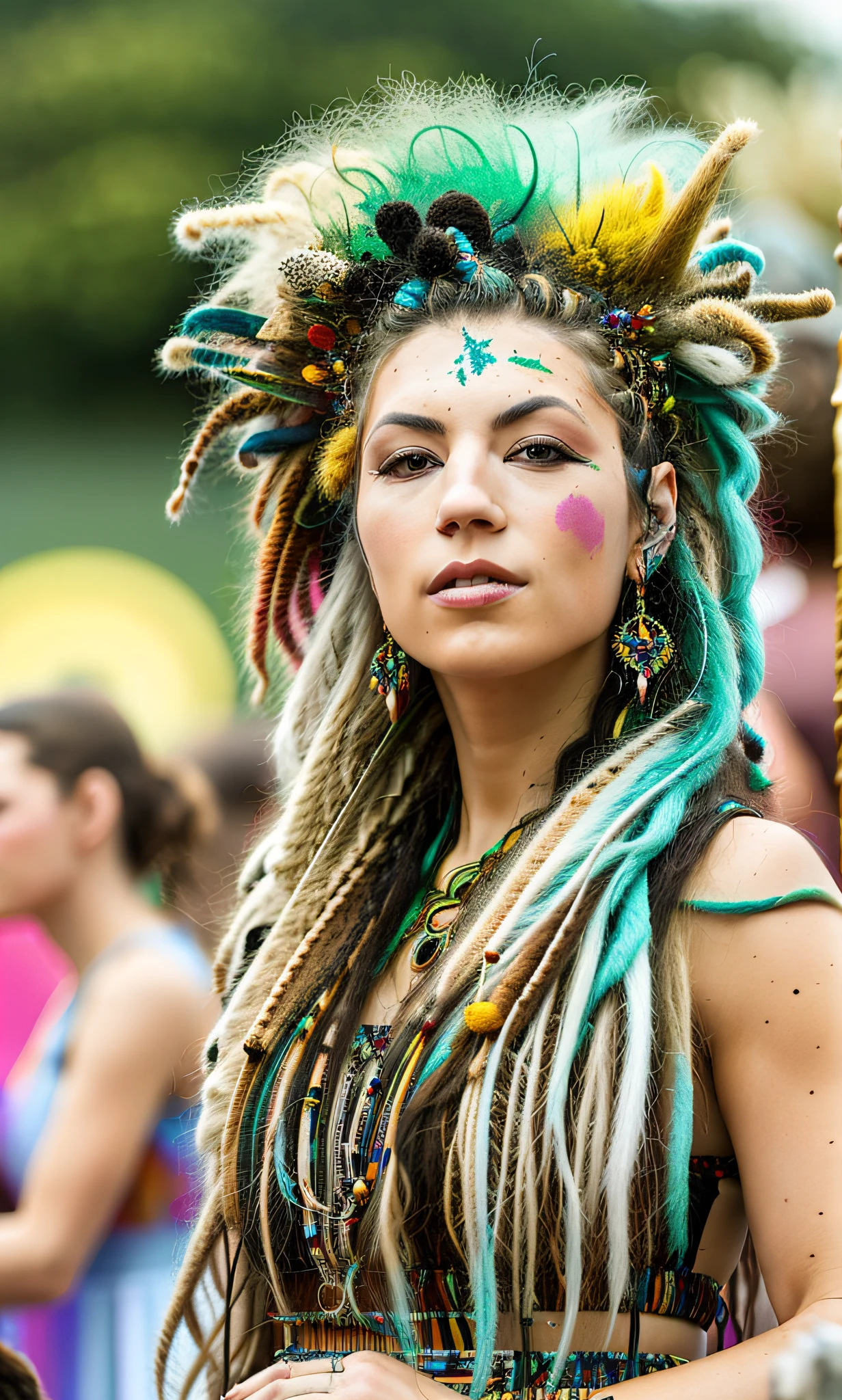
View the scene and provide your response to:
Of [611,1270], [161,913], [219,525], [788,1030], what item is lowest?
[611,1270]

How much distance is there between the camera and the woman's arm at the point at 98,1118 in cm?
327

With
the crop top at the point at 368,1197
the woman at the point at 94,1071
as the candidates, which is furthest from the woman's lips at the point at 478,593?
the woman at the point at 94,1071

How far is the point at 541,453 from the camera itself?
6.59ft

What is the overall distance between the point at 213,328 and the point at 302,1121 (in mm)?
1283

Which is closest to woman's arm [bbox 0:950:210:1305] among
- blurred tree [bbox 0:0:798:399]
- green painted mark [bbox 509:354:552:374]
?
green painted mark [bbox 509:354:552:374]

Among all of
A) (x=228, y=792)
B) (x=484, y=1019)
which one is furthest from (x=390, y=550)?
(x=228, y=792)

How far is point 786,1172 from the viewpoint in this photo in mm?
1682

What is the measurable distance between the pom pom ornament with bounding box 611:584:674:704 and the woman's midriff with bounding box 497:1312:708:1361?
82cm

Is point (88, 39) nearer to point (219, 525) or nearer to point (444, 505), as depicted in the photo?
point (219, 525)

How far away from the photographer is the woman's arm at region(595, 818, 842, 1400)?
5.42 ft

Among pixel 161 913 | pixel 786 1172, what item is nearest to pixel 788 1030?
pixel 786 1172

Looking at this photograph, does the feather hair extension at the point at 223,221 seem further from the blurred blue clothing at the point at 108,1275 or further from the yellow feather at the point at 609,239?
the blurred blue clothing at the point at 108,1275

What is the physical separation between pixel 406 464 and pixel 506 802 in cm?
53

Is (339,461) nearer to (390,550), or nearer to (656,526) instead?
(390,550)
